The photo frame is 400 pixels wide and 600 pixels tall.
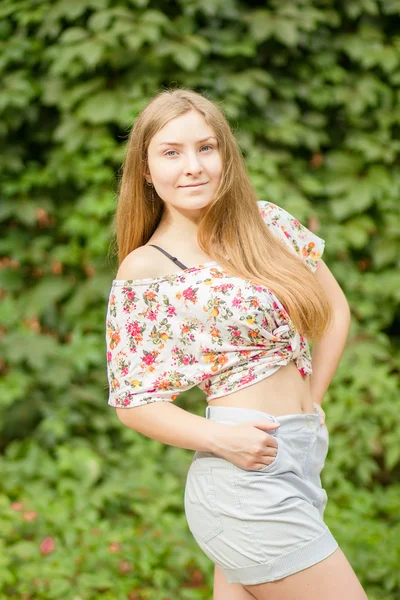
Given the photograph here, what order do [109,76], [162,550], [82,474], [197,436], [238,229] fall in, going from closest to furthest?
[197,436] → [238,229] → [162,550] → [82,474] → [109,76]

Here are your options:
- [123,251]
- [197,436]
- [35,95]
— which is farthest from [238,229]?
[35,95]

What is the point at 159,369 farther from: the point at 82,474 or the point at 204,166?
the point at 82,474

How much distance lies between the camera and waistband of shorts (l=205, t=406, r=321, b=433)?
5.55 ft

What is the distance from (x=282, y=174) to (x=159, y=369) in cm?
245

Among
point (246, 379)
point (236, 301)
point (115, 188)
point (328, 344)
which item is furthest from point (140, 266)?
point (115, 188)

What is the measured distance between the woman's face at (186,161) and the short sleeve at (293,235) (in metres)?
0.22

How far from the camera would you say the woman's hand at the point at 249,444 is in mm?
1636

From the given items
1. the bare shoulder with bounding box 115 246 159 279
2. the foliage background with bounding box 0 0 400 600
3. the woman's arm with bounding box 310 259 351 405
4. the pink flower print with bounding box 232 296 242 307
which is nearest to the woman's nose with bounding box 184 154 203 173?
the bare shoulder with bounding box 115 246 159 279

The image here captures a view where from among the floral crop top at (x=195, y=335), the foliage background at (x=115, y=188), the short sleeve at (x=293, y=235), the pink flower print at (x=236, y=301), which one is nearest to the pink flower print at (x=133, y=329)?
the floral crop top at (x=195, y=335)

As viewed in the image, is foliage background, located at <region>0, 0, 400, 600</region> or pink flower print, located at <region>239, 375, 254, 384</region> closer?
pink flower print, located at <region>239, 375, 254, 384</region>

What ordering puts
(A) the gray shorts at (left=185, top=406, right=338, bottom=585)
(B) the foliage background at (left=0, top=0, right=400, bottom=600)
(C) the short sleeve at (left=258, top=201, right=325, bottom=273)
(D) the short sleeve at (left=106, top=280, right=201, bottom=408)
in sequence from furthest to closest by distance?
1. (B) the foliage background at (left=0, top=0, right=400, bottom=600)
2. (C) the short sleeve at (left=258, top=201, right=325, bottom=273)
3. (D) the short sleeve at (left=106, top=280, right=201, bottom=408)
4. (A) the gray shorts at (left=185, top=406, right=338, bottom=585)

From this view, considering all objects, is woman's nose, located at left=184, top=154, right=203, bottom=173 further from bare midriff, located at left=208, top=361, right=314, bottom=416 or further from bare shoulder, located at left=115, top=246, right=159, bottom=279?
bare midriff, located at left=208, top=361, right=314, bottom=416

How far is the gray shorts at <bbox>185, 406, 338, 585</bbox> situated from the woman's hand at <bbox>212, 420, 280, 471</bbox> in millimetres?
20

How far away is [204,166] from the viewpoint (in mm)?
1794
